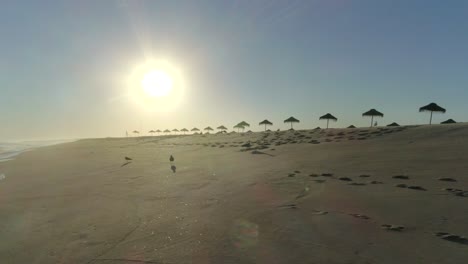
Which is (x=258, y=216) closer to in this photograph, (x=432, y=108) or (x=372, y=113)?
(x=432, y=108)

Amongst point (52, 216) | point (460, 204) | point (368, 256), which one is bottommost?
point (52, 216)

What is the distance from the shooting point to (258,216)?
22.1 ft

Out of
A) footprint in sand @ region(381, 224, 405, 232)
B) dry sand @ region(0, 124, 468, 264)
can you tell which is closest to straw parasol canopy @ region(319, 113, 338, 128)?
dry sand @ region(0, 124, 468, 264)

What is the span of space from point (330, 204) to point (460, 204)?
222 centimetres

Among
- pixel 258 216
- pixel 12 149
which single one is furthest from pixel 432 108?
pixel 12 149

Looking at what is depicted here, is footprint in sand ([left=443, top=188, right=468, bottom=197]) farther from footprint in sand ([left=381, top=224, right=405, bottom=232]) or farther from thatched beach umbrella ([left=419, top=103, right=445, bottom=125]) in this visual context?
thatched beach umbrella ([left=419, top=103, right=445, bottom=125])

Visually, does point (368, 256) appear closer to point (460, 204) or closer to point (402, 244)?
point (402, 244)

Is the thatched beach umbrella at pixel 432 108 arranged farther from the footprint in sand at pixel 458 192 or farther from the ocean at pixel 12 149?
the ocean at pixel 12 149

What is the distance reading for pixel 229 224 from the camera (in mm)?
6500

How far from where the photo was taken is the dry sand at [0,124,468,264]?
5020mm

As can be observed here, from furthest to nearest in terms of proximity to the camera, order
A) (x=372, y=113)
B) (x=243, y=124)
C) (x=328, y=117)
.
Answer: (x=243, y=124)
(x=328, y=117)
(x=372, y=113)

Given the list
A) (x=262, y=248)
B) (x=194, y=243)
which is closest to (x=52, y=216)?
(x=194, y=243)

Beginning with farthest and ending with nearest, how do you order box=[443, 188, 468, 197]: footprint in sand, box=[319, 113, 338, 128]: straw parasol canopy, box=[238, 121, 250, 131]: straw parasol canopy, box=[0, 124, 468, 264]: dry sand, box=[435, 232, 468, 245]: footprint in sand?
1. box=[238, 121, 250, 131]: straw parasol canopy
2. box=[319, 113, 338, 128]: straw parasol canopy
3. box=[443, 188, 468, 197]: footprint in sand
4. box=[0, 124, 468, 264]: dry sand
5. box=[435, 232, 468, 245]: footprint in sand

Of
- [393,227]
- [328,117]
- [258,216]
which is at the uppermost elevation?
[328,117]
